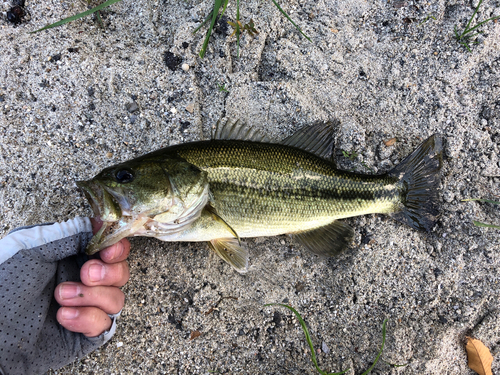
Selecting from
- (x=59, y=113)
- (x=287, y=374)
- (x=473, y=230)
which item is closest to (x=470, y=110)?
(x=473, y=230)

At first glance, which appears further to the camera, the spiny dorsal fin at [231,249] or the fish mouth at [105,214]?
the spiny dorsal fin at [231,249]

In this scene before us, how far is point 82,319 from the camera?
237 centimetres

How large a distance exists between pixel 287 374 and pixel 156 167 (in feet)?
6.31

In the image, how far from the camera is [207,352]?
2.65 metres

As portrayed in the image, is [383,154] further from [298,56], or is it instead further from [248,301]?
[248,301]

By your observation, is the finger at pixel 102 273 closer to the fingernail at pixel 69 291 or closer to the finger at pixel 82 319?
the fingernail at pixel 69 291

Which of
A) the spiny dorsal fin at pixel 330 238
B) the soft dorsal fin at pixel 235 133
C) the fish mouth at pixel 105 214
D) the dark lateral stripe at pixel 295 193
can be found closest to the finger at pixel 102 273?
the fish mouth at pixel 105 214

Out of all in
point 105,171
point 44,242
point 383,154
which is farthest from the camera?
point 383,154

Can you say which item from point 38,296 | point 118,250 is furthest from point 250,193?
point 38,296

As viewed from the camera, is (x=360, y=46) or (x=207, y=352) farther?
(x=360, y=46)

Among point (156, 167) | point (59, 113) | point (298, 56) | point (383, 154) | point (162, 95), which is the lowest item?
point (59, 113)

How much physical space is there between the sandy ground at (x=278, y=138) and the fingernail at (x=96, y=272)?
34cm

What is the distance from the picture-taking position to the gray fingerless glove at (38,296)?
2.28m

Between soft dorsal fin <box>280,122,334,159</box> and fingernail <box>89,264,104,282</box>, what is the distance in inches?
66.8
